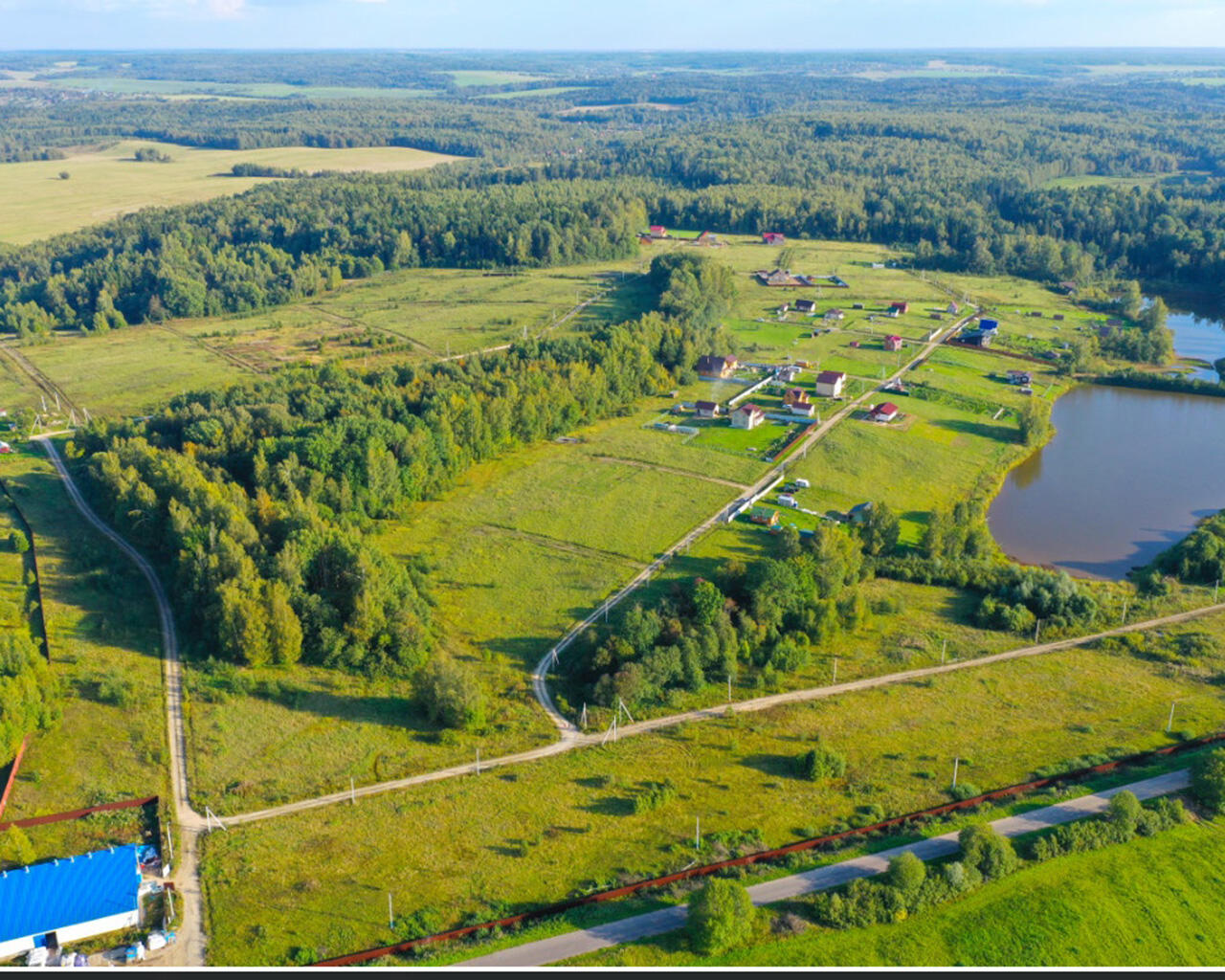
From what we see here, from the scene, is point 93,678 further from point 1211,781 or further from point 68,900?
point 1211,781

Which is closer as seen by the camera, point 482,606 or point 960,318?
point 482,606

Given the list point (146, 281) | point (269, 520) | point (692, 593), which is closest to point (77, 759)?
point (269, 520)

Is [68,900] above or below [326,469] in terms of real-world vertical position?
below

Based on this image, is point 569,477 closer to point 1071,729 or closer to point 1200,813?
point 1071,729

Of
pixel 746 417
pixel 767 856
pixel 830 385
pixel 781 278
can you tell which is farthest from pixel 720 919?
pixel 781 278

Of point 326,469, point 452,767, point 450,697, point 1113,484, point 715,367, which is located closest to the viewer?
point 452,767

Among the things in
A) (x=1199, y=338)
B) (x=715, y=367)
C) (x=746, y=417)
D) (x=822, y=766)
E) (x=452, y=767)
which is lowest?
(x=452, y=767)
